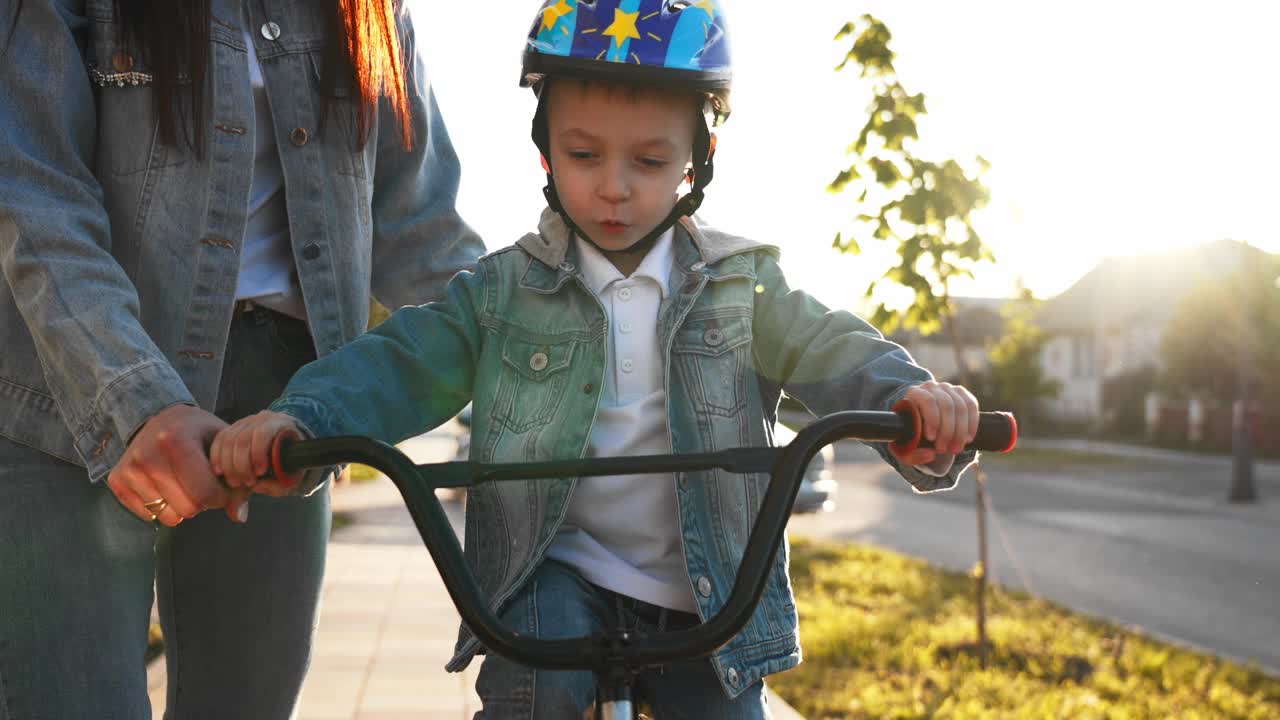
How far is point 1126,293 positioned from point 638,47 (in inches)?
2105

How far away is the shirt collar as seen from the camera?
7.87 ft

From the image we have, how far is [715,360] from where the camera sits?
90.0 inches

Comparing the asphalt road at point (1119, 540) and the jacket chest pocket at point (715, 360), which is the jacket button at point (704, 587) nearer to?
the jacket chest pocket at point (715, 360)

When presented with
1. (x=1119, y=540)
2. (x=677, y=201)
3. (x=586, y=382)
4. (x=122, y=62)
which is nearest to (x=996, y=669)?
(x=677, y=201)

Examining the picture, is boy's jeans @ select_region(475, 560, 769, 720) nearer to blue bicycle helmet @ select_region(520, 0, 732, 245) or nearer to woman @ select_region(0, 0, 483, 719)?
woman @ select_region(0, 0, 483, 719)

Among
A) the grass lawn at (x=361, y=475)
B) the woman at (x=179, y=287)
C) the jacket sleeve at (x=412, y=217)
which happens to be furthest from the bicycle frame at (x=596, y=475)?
the grass lawn at (x=361, y=475)

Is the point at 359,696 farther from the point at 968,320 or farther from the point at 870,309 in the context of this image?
the point at 968,320

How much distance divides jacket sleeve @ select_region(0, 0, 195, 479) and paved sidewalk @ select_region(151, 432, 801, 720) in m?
3.63

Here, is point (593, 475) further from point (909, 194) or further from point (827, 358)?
point (909, 194)

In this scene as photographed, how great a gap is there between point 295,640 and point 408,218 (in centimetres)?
97

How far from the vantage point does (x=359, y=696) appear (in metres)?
5.88

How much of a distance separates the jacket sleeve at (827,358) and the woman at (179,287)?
87 centimetres

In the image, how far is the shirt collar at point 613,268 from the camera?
2.40 metres

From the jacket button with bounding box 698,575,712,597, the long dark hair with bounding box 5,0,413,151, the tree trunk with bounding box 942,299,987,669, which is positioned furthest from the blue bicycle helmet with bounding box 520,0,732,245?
the tree trunk with bounding box 942,299,987,669
